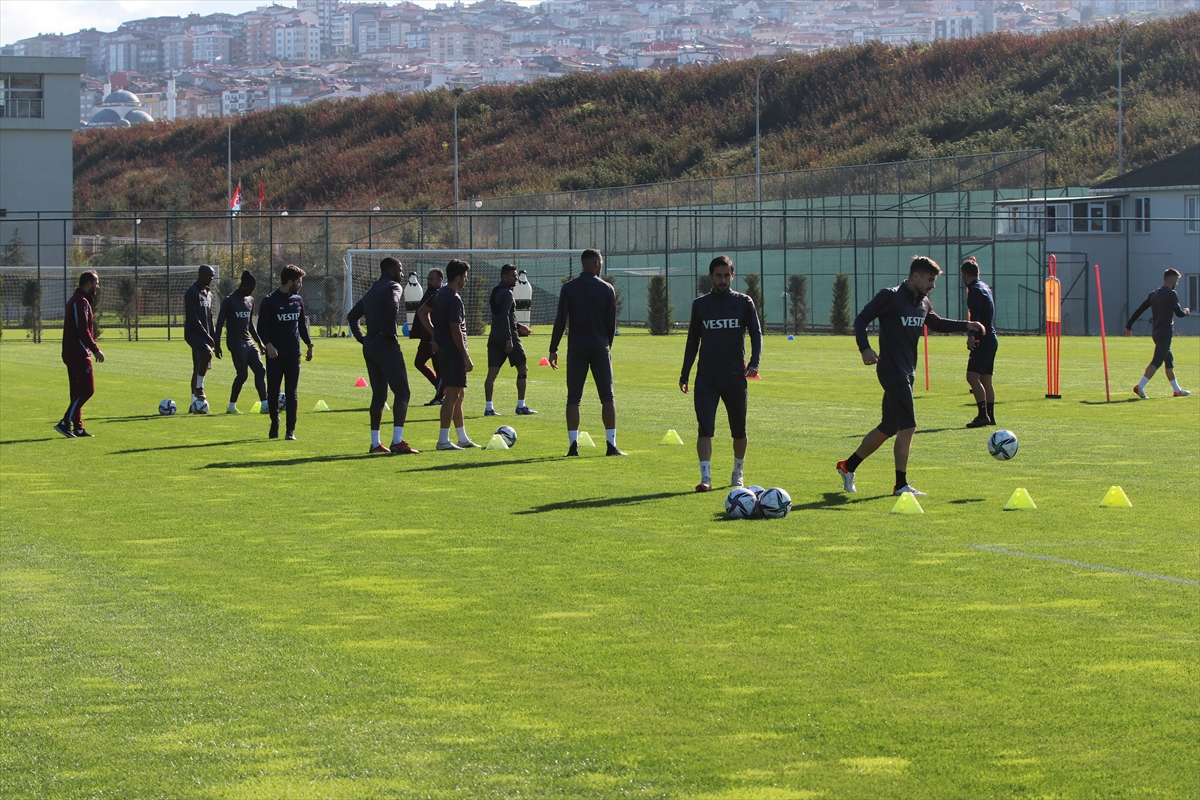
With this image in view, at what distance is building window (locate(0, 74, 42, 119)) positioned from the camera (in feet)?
262

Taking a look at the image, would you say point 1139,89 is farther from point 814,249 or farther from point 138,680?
point 138,680

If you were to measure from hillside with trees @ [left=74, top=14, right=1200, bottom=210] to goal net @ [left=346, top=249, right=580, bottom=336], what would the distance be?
32.2 meters

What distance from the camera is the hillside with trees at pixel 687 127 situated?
96.6m

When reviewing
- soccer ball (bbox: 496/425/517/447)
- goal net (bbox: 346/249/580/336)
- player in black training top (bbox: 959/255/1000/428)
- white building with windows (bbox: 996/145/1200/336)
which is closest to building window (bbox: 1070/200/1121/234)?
white building with windows (bbox: 996/145/1200/336)

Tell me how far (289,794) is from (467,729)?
96 centimetres

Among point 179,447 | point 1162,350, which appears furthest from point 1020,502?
point 1162,350

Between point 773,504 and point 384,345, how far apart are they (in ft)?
18.8

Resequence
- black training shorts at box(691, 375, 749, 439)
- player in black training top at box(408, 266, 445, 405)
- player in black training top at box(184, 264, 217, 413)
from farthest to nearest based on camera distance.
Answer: player in black training top at box(184, 264, 217, 413), player in black training top at box(408, 266, 445, 405), black training shorts at box(691, 375, 749, 439)

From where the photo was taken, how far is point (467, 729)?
624 cm

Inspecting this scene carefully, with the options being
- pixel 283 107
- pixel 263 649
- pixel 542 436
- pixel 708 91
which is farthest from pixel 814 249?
pixel 283 107

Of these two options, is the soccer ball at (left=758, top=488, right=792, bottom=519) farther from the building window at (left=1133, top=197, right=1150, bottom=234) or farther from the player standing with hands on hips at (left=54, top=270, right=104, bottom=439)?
the building window at (left=1133, top=197, right=1150, bottom=234)

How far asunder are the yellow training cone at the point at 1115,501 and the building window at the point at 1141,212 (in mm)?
45178

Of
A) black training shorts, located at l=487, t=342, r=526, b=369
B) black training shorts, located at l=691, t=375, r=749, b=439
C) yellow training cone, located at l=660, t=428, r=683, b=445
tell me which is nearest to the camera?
black training shorts, located at l=691, t=375, r=749, b=439

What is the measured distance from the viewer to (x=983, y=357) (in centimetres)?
1853
